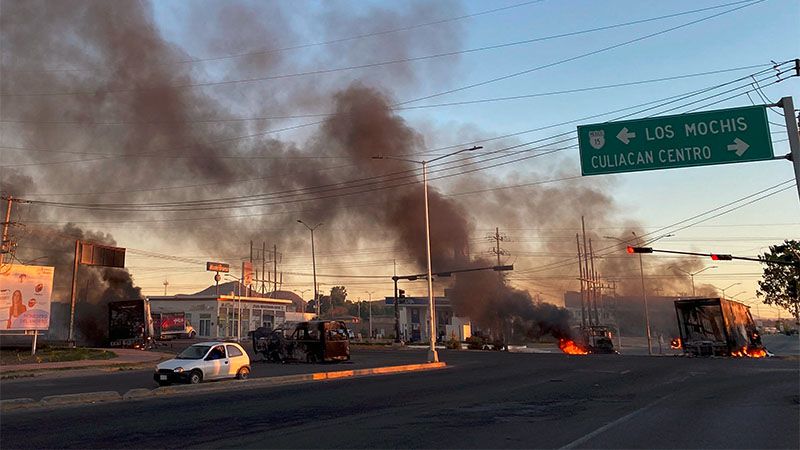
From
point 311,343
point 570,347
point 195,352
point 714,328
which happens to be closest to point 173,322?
point 311,343

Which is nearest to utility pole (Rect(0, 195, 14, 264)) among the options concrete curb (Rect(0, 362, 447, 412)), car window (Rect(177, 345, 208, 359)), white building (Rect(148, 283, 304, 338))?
car window (Rect(177, 345, 208, 359))

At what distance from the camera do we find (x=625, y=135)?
12.3 metres

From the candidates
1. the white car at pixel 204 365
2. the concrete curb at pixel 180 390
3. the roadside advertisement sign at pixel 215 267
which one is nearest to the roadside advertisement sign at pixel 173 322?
the roadside advertisement sign at pixel 215 267

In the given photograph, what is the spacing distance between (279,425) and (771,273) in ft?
144

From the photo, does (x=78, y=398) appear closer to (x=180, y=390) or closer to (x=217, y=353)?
(x=180, y=390)

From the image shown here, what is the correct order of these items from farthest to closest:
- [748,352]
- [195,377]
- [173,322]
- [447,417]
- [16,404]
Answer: [173,322]
[748,352]
[195,377]
[16,404]
[447,417]

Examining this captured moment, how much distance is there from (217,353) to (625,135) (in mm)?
12733

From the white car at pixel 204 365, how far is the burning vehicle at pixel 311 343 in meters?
7.03

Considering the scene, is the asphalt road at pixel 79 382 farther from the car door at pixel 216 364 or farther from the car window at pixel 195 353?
the car door at pixel 216 364

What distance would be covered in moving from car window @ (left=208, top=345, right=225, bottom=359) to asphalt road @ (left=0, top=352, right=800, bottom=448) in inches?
109

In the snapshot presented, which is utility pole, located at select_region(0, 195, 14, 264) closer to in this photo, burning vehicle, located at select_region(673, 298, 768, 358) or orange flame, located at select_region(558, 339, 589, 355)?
burning vehicle, located at select_region(673, 298, 768, 358)

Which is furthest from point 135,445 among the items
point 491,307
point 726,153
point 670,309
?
point 670,309

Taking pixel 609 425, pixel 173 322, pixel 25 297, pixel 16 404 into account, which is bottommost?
pixel 609 425

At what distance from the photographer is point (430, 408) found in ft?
34.5
